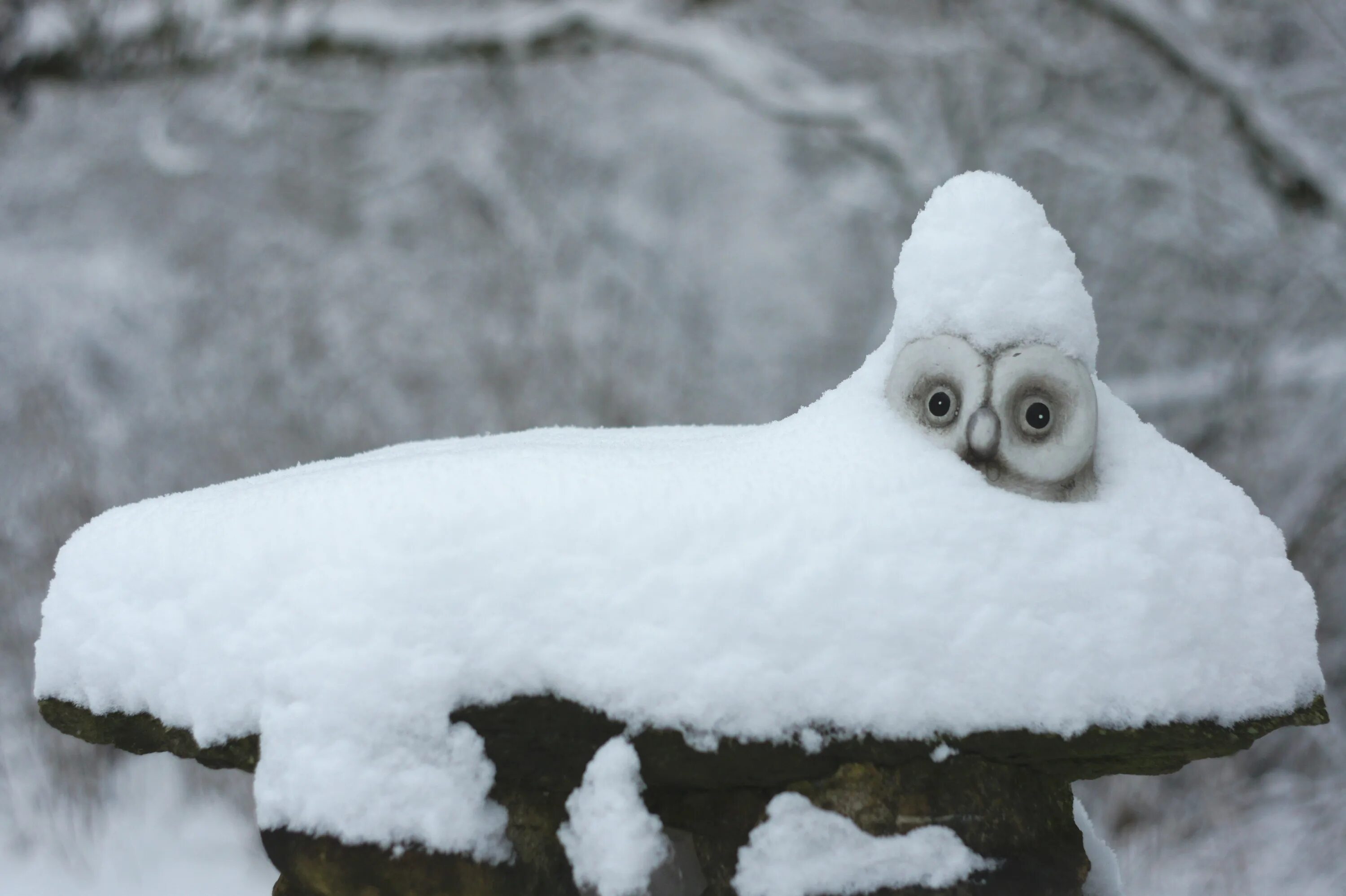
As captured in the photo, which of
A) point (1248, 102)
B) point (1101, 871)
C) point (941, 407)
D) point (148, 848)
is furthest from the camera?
point (148, 848)

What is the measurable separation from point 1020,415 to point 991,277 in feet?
0.66

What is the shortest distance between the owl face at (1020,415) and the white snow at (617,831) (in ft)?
2.01

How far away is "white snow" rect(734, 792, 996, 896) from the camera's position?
1.44 m

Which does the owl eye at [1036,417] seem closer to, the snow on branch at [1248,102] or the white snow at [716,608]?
the white snow at [716,608]

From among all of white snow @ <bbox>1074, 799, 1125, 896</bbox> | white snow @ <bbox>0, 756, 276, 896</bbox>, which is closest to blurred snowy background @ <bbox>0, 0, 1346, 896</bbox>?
white snow @ <bbox>0, 756, 276, 896</bbox>

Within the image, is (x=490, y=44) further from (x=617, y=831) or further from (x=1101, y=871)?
(x=1101, y=871)

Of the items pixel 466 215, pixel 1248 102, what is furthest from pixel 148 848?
pixel 1248 102

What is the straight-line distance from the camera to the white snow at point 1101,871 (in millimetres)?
1779

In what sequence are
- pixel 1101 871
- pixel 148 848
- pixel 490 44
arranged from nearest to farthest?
pixel 1101 871
pixel 148 848
pixel 490 44

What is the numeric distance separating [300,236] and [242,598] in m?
2.57

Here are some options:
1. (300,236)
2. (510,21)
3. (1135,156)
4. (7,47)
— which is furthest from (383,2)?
(1135,156)

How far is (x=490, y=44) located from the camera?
373cm

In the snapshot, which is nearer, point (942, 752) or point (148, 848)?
point (942, 752)

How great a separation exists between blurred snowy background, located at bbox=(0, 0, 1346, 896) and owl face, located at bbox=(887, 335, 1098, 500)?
2.12 meters
